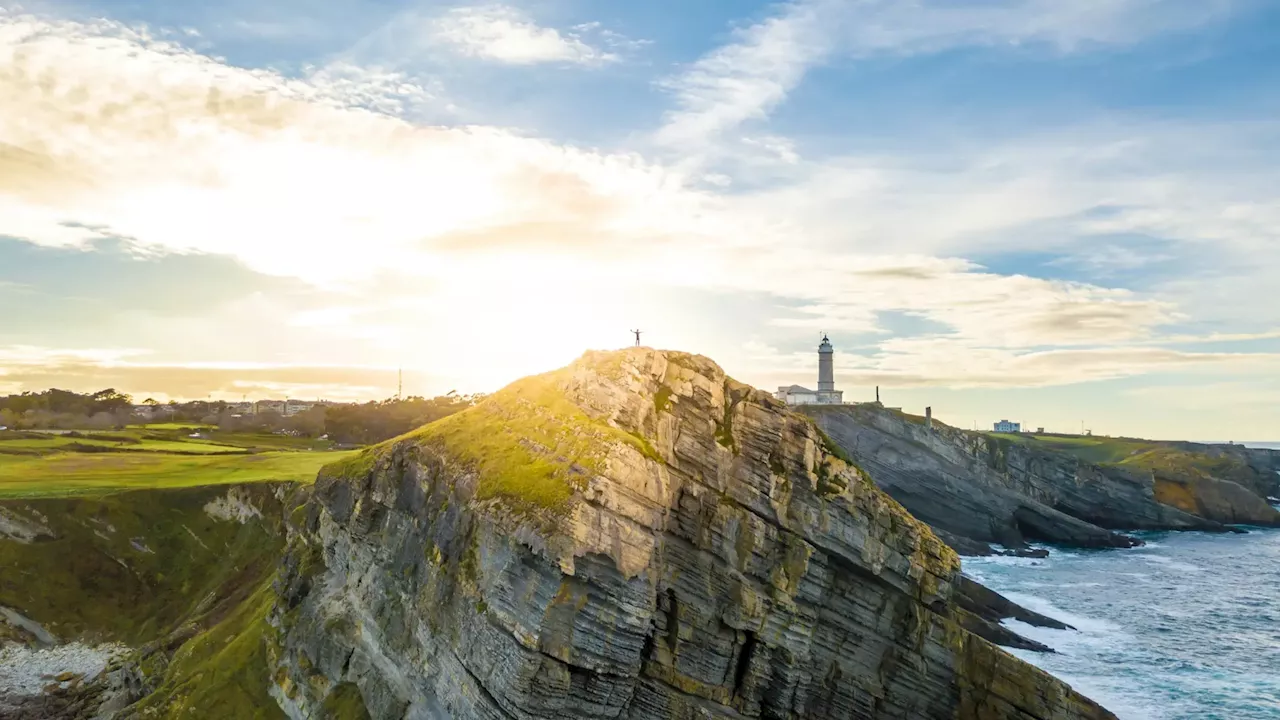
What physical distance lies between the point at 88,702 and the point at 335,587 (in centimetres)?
2131

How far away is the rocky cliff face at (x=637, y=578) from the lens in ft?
75.6

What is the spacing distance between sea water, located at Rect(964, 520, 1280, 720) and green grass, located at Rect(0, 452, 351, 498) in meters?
64.7

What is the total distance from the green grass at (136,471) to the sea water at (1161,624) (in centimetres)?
6468

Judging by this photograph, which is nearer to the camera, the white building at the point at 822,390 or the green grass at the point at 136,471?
the green grass at the point at 136,471

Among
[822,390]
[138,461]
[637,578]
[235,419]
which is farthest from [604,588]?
[235,419]

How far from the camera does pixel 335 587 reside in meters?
35.3

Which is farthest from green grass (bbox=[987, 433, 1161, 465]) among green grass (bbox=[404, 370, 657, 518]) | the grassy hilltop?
green grass (bbox=[404, 370, 657, 518])

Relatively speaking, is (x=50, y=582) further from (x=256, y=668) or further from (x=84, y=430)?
(x=84, y=430)

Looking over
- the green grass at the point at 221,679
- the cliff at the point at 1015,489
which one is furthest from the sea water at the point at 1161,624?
the green grass at the point at 221,679

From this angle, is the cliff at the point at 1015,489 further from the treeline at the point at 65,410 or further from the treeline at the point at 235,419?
the treeline at the point at 65,410

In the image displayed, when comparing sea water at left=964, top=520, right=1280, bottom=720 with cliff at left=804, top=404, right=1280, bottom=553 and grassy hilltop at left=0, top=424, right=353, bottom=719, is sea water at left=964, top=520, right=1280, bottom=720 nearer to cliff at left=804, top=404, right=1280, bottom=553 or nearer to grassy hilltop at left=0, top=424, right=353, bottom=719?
cliff at left=804, top=404, right=1280, bottom=553

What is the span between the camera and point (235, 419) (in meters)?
150

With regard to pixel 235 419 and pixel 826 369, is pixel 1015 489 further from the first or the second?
pixel 235 419

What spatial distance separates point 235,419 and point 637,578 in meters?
151
